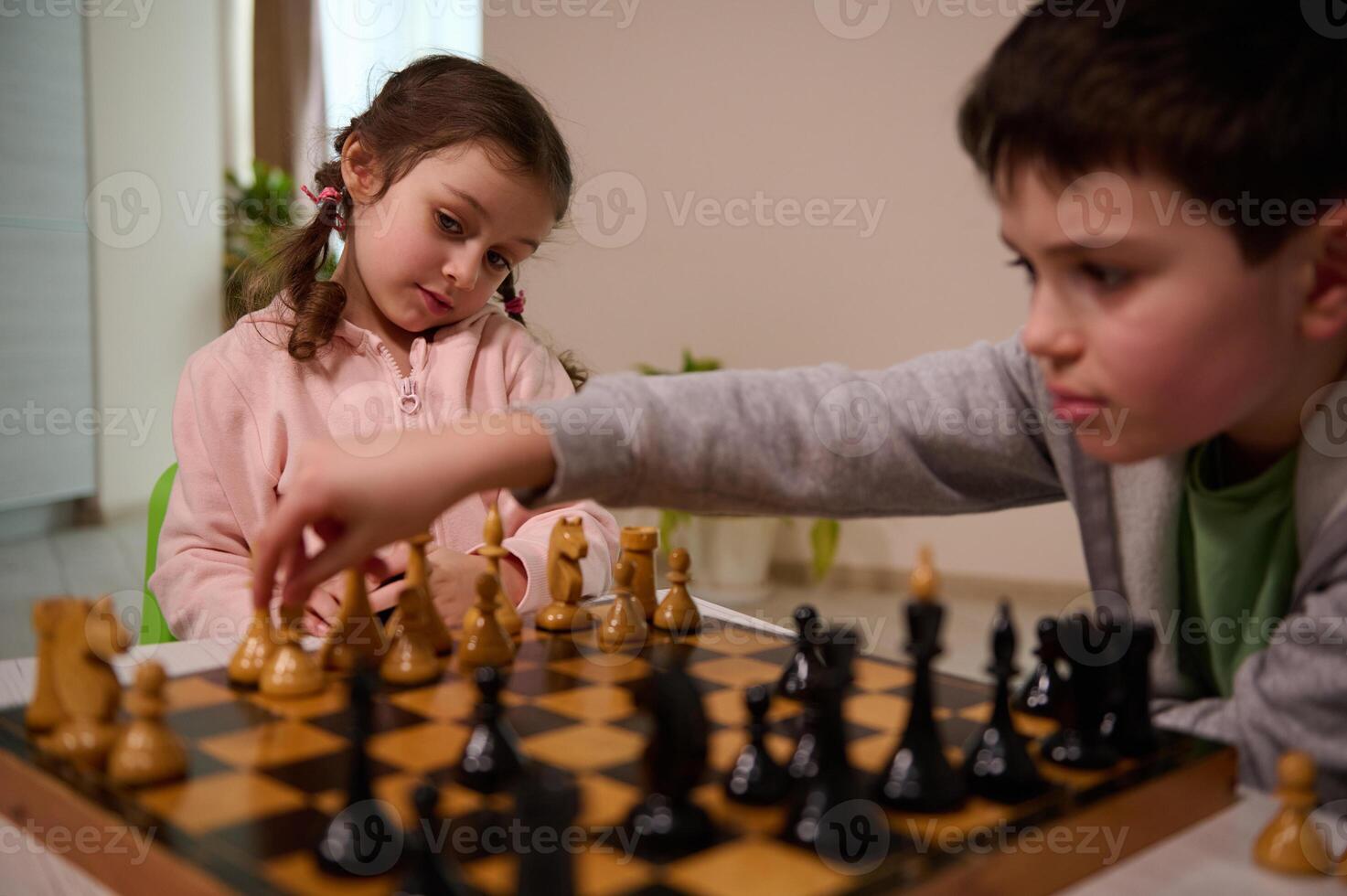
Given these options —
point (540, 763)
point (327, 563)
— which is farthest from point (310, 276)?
point (540, 763)

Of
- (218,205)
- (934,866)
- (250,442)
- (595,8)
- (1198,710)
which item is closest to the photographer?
(934,866)

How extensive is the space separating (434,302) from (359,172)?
0.92ft

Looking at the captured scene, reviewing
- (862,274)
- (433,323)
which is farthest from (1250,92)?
(862,274)

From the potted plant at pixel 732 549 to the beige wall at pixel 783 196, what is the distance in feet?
0.61

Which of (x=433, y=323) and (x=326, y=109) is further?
(x=326, y=109)

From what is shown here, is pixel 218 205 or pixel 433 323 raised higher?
pixel 218 205

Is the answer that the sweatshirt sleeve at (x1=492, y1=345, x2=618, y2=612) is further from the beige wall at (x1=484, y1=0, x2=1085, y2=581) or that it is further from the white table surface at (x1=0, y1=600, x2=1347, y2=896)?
the beige wall at (x1=484, y1=0, x2=1085, y2=581)

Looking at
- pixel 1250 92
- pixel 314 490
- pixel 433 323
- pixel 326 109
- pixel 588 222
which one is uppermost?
pixel 326 109

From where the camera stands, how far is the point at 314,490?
2.93 feet

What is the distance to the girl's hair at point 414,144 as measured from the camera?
68.4 inches

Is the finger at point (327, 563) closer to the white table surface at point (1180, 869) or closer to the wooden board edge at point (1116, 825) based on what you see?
the white table surface at point (1180, 869)

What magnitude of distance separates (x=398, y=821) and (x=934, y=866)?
0.31 metres

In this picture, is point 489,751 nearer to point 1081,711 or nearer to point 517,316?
point 1081,711

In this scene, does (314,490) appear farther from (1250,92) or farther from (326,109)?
(326,109)
